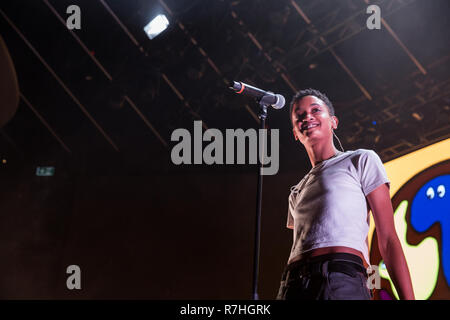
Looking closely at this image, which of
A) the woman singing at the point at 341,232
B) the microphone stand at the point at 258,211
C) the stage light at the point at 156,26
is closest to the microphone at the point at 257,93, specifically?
the microphone stand at the point at 258,211

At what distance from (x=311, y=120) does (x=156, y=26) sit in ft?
9.63

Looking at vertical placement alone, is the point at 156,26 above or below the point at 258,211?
above

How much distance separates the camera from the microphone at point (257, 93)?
1.74m

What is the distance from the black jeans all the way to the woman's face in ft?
1.75

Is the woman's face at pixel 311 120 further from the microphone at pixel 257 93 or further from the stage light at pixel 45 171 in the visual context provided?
the stage light at pixel 45 171

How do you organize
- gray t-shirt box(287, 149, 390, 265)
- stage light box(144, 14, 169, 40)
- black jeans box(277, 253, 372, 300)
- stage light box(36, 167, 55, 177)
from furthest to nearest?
stage light box(36, 167, 55, 177) < stage light box(144, 14, 169, 40) < gray t-shirt box(287, 149, 390, 265) < black jeans box(277, 253, 372, 300)

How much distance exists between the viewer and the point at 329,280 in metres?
1.20

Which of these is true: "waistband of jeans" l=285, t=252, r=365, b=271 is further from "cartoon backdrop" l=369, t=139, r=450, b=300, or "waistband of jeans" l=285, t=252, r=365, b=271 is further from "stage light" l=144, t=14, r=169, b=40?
"stage light" l=144, t=14, r=169, b=40

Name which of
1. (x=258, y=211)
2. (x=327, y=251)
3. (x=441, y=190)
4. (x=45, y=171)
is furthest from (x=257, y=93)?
(x=45, y=171)

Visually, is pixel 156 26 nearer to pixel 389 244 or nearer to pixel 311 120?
pixel 311 120

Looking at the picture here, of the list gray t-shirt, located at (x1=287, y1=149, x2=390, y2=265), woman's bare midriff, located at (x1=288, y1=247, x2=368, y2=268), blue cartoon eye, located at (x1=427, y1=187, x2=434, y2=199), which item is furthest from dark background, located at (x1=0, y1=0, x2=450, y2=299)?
woman's bare midriff, located at (x1=288, y1=247, x2=368, y2=268)

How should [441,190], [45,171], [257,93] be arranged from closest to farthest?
1. [257,93]
2. [441,190]
3. [45,171]

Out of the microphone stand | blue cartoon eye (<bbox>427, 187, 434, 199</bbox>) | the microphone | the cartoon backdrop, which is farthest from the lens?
blue cartoon eye (<bbox>427, 187, 434, 199</bbox>)

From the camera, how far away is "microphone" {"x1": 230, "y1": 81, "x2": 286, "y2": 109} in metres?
1.74
